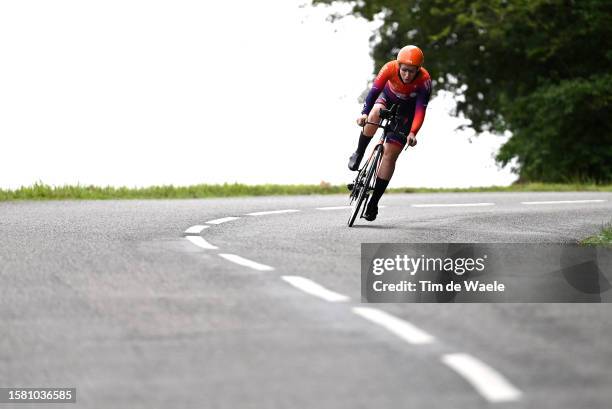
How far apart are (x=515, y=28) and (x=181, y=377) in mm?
33373

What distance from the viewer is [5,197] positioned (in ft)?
73.9

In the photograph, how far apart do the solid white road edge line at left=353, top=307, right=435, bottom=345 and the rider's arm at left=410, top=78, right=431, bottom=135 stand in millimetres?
6598

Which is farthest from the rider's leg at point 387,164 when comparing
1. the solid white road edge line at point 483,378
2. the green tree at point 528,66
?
the green tree at point 528,66

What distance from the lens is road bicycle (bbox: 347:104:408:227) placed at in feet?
45.5

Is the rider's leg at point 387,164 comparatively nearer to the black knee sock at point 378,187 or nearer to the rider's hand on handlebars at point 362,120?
the black knee sock at point 378,187

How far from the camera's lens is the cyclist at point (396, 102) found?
43.4 ft

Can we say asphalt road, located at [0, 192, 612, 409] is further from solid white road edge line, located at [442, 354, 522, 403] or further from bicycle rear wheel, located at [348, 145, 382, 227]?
bicycle rear wheel, located at [348, 145, 382, 227]

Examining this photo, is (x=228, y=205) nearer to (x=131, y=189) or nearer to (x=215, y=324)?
(x=131, y=189)

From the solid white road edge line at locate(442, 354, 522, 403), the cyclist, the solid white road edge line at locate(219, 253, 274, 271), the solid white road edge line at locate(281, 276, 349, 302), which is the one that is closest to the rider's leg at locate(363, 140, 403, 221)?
the cyclist

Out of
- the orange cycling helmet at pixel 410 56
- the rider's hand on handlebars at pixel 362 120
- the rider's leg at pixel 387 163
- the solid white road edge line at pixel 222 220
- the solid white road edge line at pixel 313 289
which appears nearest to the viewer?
the solid white road edge line at pixel 313 289

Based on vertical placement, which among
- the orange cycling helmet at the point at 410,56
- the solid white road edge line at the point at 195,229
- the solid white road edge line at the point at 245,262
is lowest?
the solid white road edge line at the point at 245,262

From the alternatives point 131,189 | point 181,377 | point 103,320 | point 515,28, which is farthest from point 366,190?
point 515,28

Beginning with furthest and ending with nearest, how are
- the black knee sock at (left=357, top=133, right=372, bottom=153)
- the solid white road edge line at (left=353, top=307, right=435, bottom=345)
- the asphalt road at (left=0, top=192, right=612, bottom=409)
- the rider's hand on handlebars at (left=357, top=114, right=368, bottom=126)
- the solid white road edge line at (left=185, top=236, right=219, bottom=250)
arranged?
the black knee sock at (left=357, top=133, right=372, bottom=153)
the rider's hand on handlebars at (left=357, top=114, right=368, bottom=126)
the solid white road edge line at (left=185, top=236, right=219, bottom=250)
the solid white road edge line at (left=353, top=307, right=435, bottom=345)
the asphalt road at (left=0, top=192, right=612, bottom=409)

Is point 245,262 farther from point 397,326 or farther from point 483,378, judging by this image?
point 483,378
